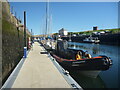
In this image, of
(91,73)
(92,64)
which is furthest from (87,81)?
(92,64)

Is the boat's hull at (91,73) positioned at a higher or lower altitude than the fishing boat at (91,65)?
lower

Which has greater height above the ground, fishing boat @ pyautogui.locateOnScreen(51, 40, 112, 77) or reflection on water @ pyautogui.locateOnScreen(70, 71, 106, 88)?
fishing boat @ pyautogui.locateOnScreen(51, 40, 112, 77)

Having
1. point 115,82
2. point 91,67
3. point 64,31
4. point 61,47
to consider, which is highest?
point 64,31

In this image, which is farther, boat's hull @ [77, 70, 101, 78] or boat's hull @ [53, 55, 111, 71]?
boat's hull @ [77, 70, 101, 78]

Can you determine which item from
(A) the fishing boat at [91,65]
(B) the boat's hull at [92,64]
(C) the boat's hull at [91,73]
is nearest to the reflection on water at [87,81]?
(C) the boat's hull at [91,73]

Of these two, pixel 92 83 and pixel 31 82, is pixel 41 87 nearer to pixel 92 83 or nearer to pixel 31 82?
pixel 31 82

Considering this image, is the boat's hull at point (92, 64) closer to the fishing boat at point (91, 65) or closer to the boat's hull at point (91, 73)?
the fishing boat at point (91, 65)

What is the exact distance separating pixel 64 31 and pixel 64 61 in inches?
6498

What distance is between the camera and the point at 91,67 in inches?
432

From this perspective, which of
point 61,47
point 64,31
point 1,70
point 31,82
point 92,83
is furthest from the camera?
point 64,31

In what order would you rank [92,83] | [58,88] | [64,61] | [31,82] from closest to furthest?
[58,88]
[31,82]
[92,83]
[64,61]

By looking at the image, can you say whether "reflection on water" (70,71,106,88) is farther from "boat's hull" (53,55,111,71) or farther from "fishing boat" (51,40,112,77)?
"boat's hull" (53,55,111,71)

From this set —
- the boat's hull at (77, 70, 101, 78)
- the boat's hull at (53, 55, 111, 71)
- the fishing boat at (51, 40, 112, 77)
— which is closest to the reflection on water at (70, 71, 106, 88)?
the boat's hull at (77, 70, 101, 78)

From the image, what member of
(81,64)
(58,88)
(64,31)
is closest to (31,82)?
(58,88)
